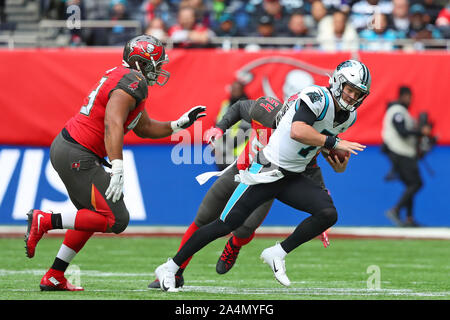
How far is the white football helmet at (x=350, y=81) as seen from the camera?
6637 mm

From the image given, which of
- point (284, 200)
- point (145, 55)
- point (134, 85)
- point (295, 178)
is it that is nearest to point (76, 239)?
point (134, 85)

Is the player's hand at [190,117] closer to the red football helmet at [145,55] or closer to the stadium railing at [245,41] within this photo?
the red football helmet at [145,55]

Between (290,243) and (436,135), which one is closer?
(290,243)

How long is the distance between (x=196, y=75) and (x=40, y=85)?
7.40 ft

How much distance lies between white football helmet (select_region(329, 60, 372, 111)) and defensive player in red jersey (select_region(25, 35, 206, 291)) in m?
1.38

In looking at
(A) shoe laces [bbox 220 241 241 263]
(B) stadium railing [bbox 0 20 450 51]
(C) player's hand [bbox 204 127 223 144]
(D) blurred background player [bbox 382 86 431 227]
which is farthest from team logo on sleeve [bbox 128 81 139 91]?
(D) blurred background player [bbox 382 86 431 227]

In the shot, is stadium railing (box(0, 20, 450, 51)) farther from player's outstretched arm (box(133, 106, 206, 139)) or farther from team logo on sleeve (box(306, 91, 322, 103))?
team logo on sleeve (box(306, 91, 322, 103))

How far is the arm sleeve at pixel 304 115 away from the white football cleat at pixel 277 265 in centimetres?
99

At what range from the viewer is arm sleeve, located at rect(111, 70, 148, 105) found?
663 cm

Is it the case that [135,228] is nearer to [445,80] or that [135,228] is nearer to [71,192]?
[445,80]

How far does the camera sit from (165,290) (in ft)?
22.2

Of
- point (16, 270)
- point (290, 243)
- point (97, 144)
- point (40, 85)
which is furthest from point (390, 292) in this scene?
point (40, 85)

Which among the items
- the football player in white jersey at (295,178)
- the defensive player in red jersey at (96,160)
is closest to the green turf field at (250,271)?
the football player in white jersey at (295,178)

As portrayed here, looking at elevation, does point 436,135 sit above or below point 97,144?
below
